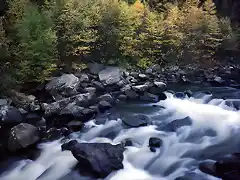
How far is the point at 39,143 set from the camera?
260 inches

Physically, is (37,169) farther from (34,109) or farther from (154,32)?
(154,32)

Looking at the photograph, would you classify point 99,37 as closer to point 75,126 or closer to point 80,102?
point 80,102

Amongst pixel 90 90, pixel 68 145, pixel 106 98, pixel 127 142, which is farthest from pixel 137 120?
pixel 90 90

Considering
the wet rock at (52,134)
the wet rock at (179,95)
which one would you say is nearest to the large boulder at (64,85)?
the wet rock at (52,134)

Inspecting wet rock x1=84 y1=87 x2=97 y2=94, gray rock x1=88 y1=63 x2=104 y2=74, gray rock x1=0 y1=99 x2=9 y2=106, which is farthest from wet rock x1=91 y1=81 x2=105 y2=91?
gray rock x1=0 y1=99 x2=9 y2=106

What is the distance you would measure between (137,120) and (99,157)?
245cm

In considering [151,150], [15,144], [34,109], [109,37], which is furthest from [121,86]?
[15,144]

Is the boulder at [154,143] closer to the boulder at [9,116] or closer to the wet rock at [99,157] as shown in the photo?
the wet rock at [99,157]

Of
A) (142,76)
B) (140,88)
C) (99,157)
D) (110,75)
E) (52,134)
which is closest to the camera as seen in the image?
(99,157)

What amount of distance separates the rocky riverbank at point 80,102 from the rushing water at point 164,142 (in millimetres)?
300

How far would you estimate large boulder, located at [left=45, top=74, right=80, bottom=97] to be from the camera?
9.01 meters

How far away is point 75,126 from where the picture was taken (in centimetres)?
729

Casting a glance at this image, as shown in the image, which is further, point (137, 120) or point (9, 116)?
point (137, 120)

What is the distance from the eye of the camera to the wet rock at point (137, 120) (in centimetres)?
746
